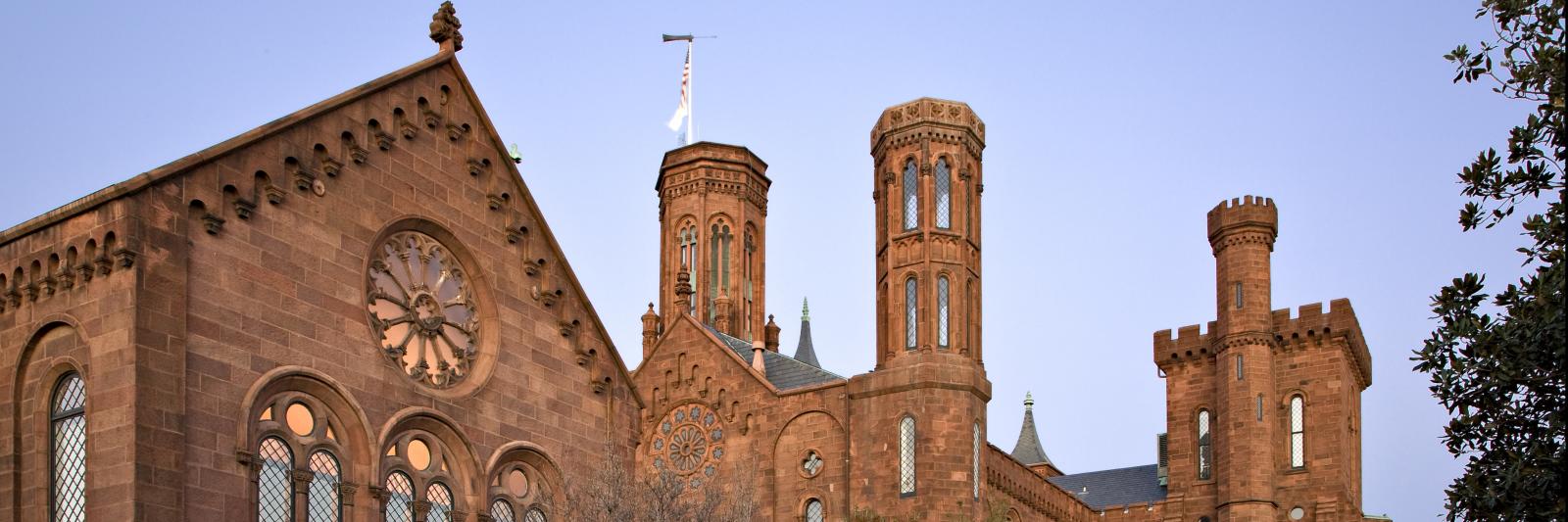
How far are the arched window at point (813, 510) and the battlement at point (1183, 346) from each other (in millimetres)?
23924

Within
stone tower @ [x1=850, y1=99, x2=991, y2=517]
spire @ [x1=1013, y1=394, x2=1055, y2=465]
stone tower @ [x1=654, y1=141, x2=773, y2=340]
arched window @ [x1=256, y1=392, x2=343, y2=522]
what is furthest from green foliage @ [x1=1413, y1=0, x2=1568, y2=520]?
spire @ [x1=1013, y1=394, x2=1055, y2=465]

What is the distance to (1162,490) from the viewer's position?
240ft

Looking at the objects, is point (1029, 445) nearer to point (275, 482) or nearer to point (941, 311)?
point (941, 311)

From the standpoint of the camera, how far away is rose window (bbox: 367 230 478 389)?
2881 cm

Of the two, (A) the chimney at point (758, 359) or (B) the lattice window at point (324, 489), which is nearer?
(B) the lattice window at point (324, 489)

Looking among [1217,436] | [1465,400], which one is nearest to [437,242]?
[1465,400]

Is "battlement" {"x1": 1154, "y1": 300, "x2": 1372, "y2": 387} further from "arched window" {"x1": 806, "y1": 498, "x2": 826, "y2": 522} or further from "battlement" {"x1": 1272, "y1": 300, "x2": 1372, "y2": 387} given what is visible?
"arched window" {"x1": 806, "y1": 498, "x2": 826, "y2": 522}

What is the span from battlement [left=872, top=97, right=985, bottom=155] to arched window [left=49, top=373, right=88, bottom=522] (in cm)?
2810

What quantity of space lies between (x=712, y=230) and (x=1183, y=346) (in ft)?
56.8

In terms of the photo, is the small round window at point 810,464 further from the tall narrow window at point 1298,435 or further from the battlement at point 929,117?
the tall narrow window at point 1298,435

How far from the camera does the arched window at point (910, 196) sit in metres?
49.5

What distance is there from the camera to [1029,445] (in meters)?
88.9

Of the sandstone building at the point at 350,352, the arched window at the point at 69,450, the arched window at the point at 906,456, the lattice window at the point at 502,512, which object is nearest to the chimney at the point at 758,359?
the sandstone building at the point at 350,352

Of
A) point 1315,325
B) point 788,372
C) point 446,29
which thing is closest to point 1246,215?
point 1315,325
